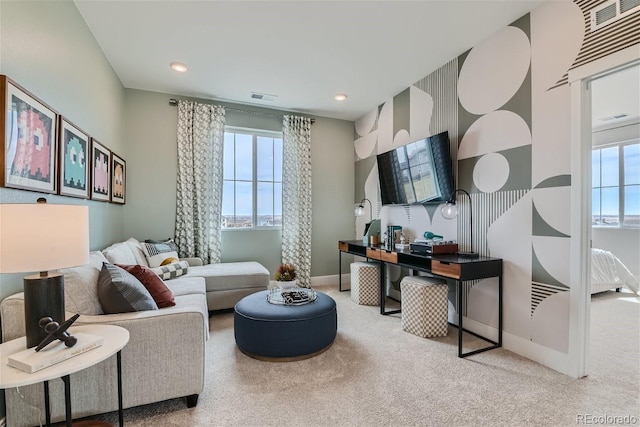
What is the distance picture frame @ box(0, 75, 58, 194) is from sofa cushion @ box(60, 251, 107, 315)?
55cm

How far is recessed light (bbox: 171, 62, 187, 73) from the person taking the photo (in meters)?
3.17

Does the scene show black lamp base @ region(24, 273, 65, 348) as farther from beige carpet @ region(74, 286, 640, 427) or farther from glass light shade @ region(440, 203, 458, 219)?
glass light shade @ region(440, 203, 458, 219)

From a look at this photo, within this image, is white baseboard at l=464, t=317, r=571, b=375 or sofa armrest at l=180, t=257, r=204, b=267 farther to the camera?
sofa armrest at l=180, t=257, r=204, b=267

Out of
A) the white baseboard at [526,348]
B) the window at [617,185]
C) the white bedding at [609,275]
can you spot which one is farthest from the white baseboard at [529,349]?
the window at [617,185]

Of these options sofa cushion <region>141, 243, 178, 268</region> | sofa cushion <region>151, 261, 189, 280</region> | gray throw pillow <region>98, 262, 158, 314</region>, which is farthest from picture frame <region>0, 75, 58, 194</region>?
sofa cushion <region>141, 243, 178, 268</region>

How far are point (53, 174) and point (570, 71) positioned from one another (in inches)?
146

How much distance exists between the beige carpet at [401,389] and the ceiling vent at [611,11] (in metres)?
2.46

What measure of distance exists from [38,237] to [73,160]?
143 centimetres

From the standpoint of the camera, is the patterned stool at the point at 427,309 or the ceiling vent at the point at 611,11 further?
the patterned stool at the point at 427,309

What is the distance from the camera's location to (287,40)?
273 cm

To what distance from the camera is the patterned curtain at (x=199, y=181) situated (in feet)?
13.0

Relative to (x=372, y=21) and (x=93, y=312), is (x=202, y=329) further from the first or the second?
(x=372, y=21)

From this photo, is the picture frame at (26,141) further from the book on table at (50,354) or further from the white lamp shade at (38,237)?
the book on table at (50,354)

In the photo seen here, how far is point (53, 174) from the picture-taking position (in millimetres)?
1939
